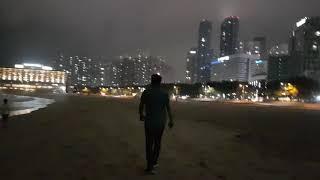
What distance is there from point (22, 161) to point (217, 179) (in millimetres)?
4198

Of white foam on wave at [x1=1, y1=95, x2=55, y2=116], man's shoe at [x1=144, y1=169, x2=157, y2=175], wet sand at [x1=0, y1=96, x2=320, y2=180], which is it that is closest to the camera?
man's shoe at [x1=144, y1=169, x2=157, y2=175]

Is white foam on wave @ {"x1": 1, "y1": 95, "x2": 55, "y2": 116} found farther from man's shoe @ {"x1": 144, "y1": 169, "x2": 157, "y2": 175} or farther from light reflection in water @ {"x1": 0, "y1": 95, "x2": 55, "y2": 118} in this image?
man's shoe @ {"x1": 144, "y1": 169, "x2": 157, "y2": 175}

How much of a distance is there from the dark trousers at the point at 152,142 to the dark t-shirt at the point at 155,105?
0.26ft

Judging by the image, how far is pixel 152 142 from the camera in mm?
8203

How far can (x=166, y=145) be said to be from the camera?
1338 centimetres

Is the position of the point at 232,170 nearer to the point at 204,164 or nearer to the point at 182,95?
the point at 204,164

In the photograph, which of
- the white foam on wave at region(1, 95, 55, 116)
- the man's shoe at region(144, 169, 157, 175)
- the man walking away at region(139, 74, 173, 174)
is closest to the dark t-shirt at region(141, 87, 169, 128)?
the man walking away at region(139, 74, 173, 174)

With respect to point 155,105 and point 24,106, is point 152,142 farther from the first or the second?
point 24,106

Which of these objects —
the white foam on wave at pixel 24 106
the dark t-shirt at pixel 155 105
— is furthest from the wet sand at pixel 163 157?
the white foam on wave at pixel 24 106

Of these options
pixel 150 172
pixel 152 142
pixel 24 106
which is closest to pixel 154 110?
pixel 152 142

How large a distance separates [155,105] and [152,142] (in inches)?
27.0

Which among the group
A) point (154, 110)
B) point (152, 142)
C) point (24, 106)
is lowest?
point (24, 106)

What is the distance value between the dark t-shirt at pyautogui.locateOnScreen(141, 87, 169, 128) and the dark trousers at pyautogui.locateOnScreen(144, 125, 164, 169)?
0.08m

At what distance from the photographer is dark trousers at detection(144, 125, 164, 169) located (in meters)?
8.07
